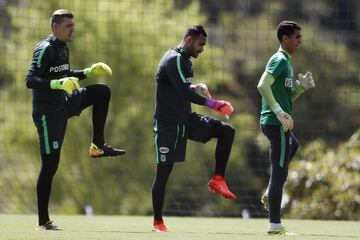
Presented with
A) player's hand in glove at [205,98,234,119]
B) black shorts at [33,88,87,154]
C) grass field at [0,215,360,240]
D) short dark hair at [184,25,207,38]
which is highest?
short dark hair at [184,25,207,38]

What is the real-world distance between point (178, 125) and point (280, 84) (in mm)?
1058

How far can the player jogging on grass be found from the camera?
34.9ft

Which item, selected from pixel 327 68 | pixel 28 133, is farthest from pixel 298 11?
pixel 28 133

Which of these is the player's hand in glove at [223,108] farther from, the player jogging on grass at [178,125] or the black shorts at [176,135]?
the black shorts at [176,135]

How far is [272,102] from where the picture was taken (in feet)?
32.9

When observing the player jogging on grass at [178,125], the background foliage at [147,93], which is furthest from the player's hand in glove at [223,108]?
the background foliage at [147,93]

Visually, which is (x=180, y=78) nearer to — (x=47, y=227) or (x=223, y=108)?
(x=223, y=108)

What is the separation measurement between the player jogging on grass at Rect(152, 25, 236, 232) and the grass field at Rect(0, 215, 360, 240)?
43 cm

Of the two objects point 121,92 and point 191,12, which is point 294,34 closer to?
point 191,12

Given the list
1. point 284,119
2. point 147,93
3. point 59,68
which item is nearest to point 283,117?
point 284,119

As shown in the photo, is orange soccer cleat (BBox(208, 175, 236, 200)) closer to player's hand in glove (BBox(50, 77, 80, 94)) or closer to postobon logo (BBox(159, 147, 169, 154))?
postobon logo (BBox(159, 147, 169, 154))

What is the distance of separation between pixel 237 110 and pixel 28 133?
462cm

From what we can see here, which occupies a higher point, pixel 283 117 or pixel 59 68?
pixel 59 68

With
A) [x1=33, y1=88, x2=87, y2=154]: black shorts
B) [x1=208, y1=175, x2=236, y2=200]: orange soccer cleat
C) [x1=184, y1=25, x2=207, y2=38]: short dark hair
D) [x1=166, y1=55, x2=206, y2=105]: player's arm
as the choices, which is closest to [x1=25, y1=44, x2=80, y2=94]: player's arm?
[x1=33, y1=88, x2=87, y2=154]: black shorts
